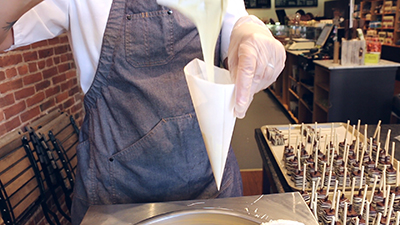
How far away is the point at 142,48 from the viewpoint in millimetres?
1135

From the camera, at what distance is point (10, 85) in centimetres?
Answer: 193

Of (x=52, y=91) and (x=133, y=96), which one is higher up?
(x=133, y=96)

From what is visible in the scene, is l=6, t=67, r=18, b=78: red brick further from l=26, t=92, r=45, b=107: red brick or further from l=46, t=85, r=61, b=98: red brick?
l=46, t=85, r=61, b=98: red brick

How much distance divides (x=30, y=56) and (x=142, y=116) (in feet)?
4.37

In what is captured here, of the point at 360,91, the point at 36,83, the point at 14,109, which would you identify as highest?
the point at 36,83

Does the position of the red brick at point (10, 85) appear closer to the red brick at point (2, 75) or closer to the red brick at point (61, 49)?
the red brick at point (2, 75)

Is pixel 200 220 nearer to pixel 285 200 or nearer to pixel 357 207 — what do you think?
pixel 285 200

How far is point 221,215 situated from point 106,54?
2.04 ft

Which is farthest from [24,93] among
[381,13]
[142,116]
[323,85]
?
[381,13]

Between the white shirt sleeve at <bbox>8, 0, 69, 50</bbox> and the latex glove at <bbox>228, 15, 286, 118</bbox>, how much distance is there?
554 millimetres

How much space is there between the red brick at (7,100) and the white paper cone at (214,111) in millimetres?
1473

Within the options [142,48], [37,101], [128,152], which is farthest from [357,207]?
[37,101]

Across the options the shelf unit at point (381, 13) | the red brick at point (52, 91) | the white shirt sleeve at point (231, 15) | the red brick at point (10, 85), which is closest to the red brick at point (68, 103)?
the red brick at point (52, 91)

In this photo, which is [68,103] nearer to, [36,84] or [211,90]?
[36,84]
